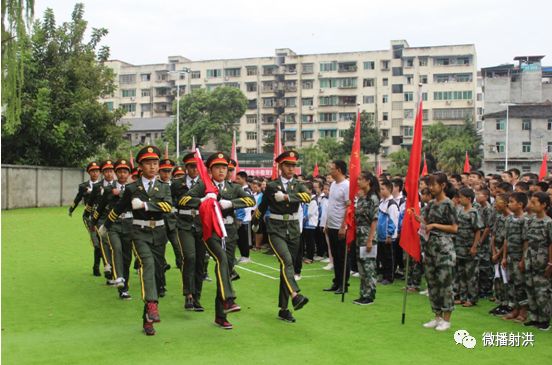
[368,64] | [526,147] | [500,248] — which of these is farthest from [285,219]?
[368,64]

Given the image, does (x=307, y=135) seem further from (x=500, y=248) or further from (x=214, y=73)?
(x=500, y=248)

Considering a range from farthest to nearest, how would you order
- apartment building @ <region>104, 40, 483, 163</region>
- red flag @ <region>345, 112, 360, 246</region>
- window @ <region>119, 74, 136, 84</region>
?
window @ <region>119, 74, 136, 84</region> < apartment building @ <region>104, 40, 483, 163</region> < red flag @ <region>345, 112, 360, 246</region>

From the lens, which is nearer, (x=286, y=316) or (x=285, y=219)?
(x=286, y=316)

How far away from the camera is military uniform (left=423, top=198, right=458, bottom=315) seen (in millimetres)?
7215

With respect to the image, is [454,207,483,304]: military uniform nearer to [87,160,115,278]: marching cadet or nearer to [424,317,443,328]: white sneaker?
[424,317,443,328]: white sneaker

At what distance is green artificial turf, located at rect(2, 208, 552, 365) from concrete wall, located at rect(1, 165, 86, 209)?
20319 millimetres

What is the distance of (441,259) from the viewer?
7.23 m

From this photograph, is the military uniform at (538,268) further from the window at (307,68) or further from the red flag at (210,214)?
the window at (307,68)

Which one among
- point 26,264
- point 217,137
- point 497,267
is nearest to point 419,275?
point 497,267

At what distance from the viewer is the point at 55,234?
18.9 meters

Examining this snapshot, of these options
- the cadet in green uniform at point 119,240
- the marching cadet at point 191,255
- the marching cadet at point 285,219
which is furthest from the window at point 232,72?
the marching cadet at point 285,219

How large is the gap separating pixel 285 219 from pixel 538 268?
310cm

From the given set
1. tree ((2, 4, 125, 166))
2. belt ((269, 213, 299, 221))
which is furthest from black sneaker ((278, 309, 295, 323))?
tree ((2, 4, 125, 166))

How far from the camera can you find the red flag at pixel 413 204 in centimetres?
751
